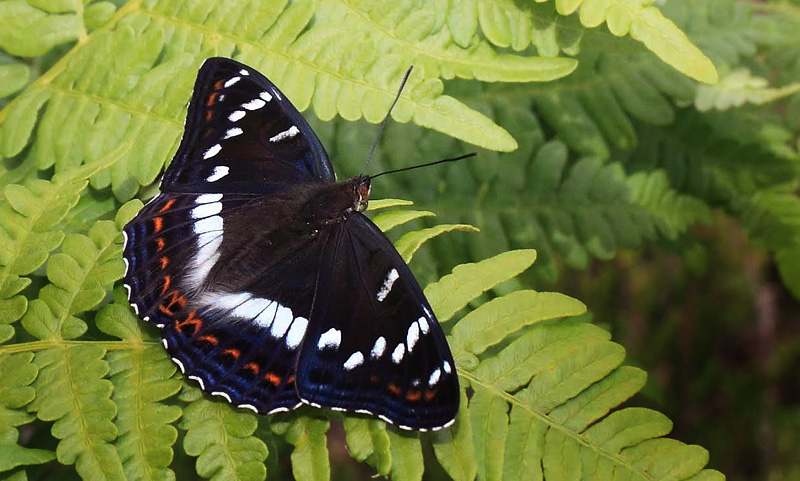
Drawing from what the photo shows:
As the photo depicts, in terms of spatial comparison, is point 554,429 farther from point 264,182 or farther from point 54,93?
point 54,93

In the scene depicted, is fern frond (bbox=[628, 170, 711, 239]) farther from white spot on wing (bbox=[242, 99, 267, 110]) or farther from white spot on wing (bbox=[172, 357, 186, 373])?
white spot on wing (bbox=[172, 357, 186, 373])

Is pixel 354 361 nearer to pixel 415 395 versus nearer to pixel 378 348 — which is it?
pixel 378 348

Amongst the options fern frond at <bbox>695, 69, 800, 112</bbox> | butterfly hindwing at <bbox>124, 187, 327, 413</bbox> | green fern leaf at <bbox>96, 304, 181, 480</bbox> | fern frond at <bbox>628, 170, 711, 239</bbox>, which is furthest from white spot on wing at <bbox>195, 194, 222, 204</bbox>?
fern frond at <bbox>695, 69, 800, 112</bbox>

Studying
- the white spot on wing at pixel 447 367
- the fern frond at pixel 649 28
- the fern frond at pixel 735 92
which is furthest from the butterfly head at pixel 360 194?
the fern frond at pixel 735 92

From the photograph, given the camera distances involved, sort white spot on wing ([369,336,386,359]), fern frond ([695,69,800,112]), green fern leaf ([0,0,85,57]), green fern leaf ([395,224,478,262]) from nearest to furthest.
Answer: white spot on wing ([369,336,386,359]) → green fern leaf ([395,224,478,262]) → green fern leaf ([0,0,85,57]) → fern frond ([695,69,800,112])

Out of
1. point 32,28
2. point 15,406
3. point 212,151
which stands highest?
point 32,28

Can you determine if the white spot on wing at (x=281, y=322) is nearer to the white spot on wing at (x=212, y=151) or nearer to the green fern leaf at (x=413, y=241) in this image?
the green fern leaf at (x=413, y=241)

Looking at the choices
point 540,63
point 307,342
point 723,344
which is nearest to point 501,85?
point 540,63

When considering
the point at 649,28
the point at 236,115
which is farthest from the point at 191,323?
the point at 649,28
